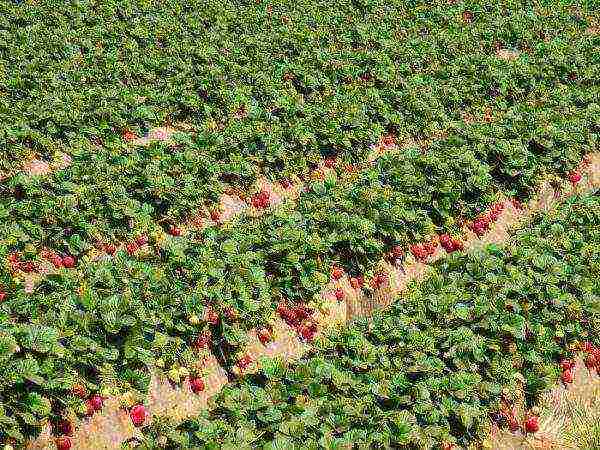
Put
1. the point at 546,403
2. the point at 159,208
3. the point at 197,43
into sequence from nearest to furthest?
the point at 546,403 < the point at 159,208 < the point at 197,43

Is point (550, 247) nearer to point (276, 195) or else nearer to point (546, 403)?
point (546, 403)

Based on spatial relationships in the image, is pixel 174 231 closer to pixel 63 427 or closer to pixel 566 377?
pixel 63 427

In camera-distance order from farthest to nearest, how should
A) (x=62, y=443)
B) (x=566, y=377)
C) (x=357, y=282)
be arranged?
(x=357, y=282) < (x=566, y=377) < (x=62, y=443)

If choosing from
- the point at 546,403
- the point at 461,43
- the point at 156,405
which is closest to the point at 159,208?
the point at 156,405

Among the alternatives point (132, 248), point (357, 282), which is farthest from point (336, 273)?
point (132, 248)

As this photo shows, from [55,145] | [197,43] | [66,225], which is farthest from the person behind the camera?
[197,43]

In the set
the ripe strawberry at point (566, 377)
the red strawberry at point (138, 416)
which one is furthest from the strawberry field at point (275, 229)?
the ripe strawberry at point (566, 377)

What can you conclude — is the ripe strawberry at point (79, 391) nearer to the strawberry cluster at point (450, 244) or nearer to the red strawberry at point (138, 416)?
the red strawberry at point (138, 416)

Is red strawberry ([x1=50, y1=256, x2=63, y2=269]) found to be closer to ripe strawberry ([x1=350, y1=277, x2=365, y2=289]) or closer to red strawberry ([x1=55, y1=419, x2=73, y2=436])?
red strawberry ([x1=55, y1=419, x2=73, y2=436])
